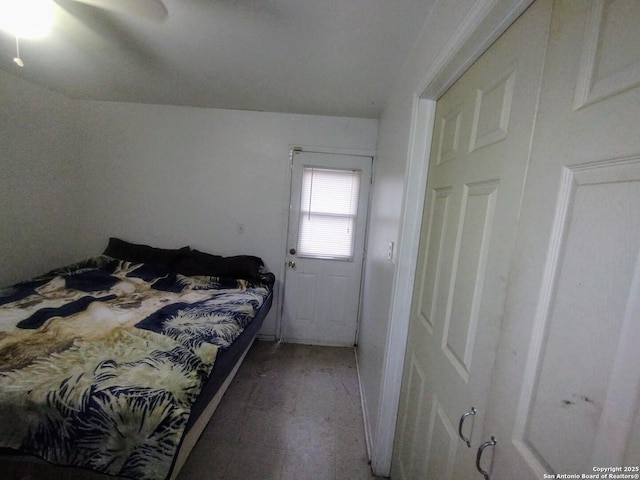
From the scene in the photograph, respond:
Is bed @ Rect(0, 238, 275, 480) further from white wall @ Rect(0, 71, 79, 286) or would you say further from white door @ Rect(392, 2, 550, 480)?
white door @ Rect(392, 2, 550, 480)

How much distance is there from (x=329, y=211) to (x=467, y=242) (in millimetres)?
1957

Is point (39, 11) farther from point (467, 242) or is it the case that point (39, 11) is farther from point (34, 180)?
point (467, 242)

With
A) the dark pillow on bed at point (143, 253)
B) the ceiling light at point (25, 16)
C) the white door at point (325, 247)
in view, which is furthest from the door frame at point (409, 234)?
the dark pillow on bed at point (143, 253)

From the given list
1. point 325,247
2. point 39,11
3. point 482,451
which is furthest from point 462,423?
point 39,11

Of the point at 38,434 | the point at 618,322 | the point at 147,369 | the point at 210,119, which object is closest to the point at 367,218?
the point at 210,119

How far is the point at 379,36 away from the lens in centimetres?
138

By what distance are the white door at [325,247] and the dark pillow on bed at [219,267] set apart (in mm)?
443

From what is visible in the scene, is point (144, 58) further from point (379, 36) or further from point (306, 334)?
point (306, 334)

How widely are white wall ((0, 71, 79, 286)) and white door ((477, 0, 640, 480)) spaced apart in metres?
3.66

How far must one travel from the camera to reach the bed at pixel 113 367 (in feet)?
3.25

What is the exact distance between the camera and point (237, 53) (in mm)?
1646

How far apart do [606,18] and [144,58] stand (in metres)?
2.41

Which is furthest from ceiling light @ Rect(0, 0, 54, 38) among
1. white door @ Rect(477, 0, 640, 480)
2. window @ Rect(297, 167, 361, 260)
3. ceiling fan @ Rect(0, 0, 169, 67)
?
white door @ Rect(477, 0, 640, 480)

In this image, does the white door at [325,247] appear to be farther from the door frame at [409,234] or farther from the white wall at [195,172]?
the door frame at [409,234]
